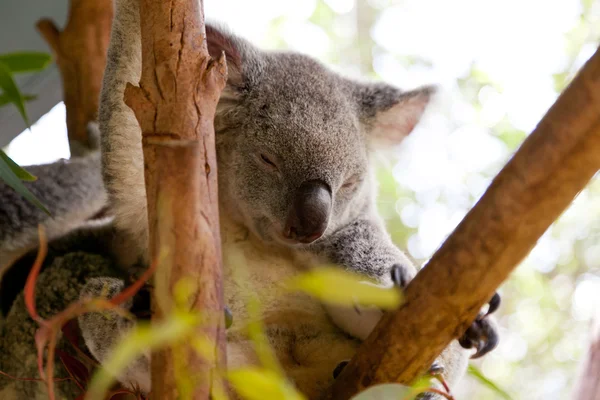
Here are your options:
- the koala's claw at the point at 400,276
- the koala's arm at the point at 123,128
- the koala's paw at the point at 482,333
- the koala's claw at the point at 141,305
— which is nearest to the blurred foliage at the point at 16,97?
the koala's arm at the point at 123,128

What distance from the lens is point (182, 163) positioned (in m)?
Answer: 1.01

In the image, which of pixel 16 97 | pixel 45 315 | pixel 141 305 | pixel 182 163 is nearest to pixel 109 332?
pixel 141 305

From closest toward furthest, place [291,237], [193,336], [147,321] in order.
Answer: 1. [193,336]
2. [147,321]
3. [291,237]

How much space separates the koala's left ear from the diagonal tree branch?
118 cm

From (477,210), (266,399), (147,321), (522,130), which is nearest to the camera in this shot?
(266,399)

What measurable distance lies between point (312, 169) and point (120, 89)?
61 cm

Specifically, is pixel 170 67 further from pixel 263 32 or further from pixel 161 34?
pixel 263 32

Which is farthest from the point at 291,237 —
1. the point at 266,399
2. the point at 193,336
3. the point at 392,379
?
the point at 266,399

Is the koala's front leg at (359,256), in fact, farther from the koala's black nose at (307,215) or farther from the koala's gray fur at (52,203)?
the koala's gray fur at (52,203)

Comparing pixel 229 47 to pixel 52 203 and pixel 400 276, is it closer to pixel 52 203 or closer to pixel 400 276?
pixel 400 276

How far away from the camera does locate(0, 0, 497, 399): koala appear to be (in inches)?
70.2

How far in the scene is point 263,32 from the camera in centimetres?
539

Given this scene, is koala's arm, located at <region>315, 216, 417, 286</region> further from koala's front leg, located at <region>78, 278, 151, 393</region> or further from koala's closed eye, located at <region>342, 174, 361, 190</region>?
koala's front leg, located at <region>78, 278, 151, 393</region>

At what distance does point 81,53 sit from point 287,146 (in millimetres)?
1635
